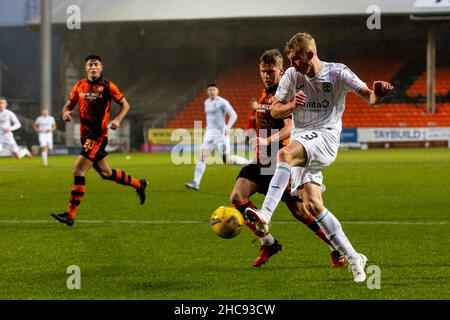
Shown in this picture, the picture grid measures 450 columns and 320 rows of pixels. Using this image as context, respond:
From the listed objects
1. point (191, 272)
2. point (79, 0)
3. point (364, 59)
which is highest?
point (79, 0)

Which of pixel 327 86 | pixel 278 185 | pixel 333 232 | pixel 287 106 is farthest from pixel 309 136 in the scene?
pixel 333 232

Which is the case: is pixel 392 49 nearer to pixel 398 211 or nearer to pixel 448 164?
pixel 448 164

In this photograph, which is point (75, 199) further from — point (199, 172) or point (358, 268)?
point (199, 172)

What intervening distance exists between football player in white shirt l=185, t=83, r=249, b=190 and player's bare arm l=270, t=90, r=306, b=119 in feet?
34.7

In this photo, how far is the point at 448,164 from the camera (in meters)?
25.7

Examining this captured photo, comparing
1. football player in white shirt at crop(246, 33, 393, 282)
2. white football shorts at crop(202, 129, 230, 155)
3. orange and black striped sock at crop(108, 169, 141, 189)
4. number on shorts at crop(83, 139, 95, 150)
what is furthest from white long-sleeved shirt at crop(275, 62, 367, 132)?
white football shorts at crop(202, 129, 230, 155)

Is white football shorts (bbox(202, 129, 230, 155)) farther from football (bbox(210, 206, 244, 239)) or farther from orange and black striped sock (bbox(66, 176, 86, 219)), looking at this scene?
football (bbox(210, 206, 244, 239))

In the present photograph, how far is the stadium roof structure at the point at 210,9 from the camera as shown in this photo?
139ft

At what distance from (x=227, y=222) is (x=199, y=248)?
251cm

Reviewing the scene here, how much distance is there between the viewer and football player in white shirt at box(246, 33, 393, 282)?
7043 millimetres

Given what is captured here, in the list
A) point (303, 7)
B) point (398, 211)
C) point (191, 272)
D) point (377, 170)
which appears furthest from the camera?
point (303, 7)

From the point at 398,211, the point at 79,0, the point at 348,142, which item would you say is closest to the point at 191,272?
the point at 398,211
